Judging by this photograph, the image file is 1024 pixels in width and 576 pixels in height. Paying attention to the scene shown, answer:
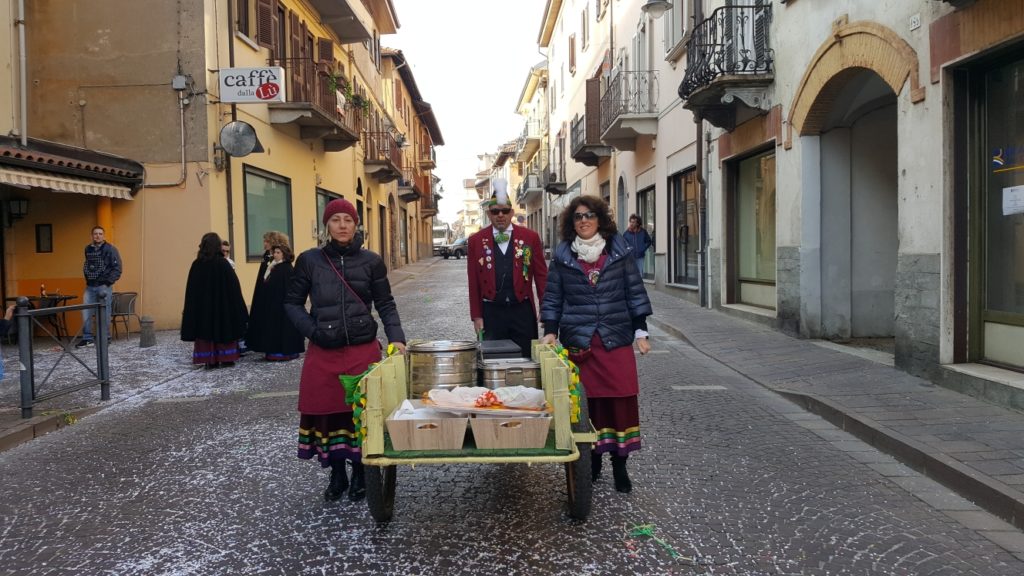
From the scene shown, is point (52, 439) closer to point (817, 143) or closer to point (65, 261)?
point (65, 261)

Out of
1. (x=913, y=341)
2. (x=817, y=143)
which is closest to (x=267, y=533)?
(x=913, y=341)

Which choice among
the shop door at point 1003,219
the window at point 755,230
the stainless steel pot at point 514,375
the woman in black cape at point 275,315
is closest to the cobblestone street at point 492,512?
the stainless steel pot at point 514,375

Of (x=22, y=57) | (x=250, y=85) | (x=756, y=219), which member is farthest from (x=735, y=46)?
(x=22, y=57)

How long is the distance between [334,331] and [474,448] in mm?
1161

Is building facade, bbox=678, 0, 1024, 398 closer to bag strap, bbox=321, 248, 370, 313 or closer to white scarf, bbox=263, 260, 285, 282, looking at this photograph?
bag strap, bbox=321, 248, 370, 313

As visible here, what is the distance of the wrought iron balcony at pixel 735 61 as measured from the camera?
38.2ft

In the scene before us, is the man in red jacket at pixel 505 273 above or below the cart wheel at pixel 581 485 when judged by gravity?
above

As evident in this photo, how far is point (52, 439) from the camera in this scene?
20.6 feet

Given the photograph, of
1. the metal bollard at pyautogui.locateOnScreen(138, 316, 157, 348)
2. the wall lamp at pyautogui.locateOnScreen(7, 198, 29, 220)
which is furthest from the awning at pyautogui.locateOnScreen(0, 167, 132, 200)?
the metal bollard at pyautogui.locateOnScreen(138, 316, 157, 348)

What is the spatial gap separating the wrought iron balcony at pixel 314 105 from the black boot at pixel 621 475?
13.1 m

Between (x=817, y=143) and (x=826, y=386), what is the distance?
445cm

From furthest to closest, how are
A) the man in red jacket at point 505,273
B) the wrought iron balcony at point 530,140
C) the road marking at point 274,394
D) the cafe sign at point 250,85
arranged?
the wrought iron balcony at point 530,140 < the cafe sign at point 250,85 < the road marking at point 274,394 < the man in red jacket at point 505,273

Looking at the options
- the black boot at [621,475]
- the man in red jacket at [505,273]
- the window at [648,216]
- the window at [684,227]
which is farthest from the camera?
the window at [648,216]

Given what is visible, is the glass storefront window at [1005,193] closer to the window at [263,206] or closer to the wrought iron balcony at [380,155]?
the window at [263,206]
